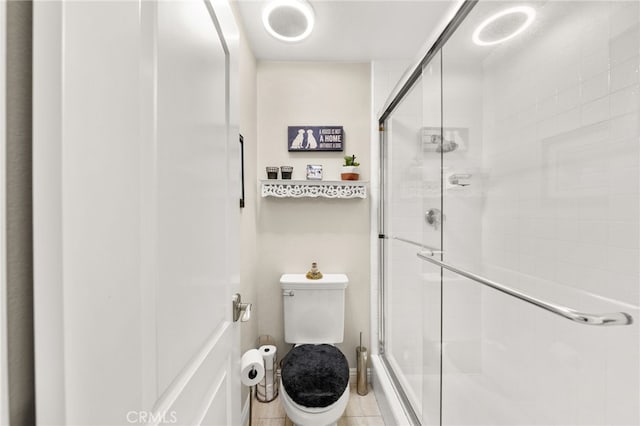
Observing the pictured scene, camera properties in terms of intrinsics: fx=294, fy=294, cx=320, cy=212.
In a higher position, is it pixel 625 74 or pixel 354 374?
pixel 625 74

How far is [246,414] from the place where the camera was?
158cm

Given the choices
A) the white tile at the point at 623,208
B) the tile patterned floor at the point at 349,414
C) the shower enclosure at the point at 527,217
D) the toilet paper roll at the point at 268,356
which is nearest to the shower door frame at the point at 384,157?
the shower enclosure at the point at 527,217

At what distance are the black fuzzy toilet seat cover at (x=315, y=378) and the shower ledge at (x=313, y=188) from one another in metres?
0.97

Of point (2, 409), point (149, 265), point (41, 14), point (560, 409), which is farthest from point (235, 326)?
point (560, 409)

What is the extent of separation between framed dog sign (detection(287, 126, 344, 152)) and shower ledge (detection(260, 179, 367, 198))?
0.86ft

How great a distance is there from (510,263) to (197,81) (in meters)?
1.19

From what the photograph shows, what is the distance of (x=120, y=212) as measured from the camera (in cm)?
35

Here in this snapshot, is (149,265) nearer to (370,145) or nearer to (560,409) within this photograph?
(560,409)

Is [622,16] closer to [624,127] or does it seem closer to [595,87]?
[595,87]

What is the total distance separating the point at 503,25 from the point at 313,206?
1.39m

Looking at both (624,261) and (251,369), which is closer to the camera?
(624,261)

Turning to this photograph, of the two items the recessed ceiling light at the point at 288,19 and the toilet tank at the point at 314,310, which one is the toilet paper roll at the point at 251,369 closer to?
the toilet tank at the point at 314,310

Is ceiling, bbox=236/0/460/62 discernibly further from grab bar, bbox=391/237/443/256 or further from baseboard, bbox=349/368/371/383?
baseboard, bbox=349/368/371/383

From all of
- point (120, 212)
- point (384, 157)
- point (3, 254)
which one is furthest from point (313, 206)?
point (3, 254)
